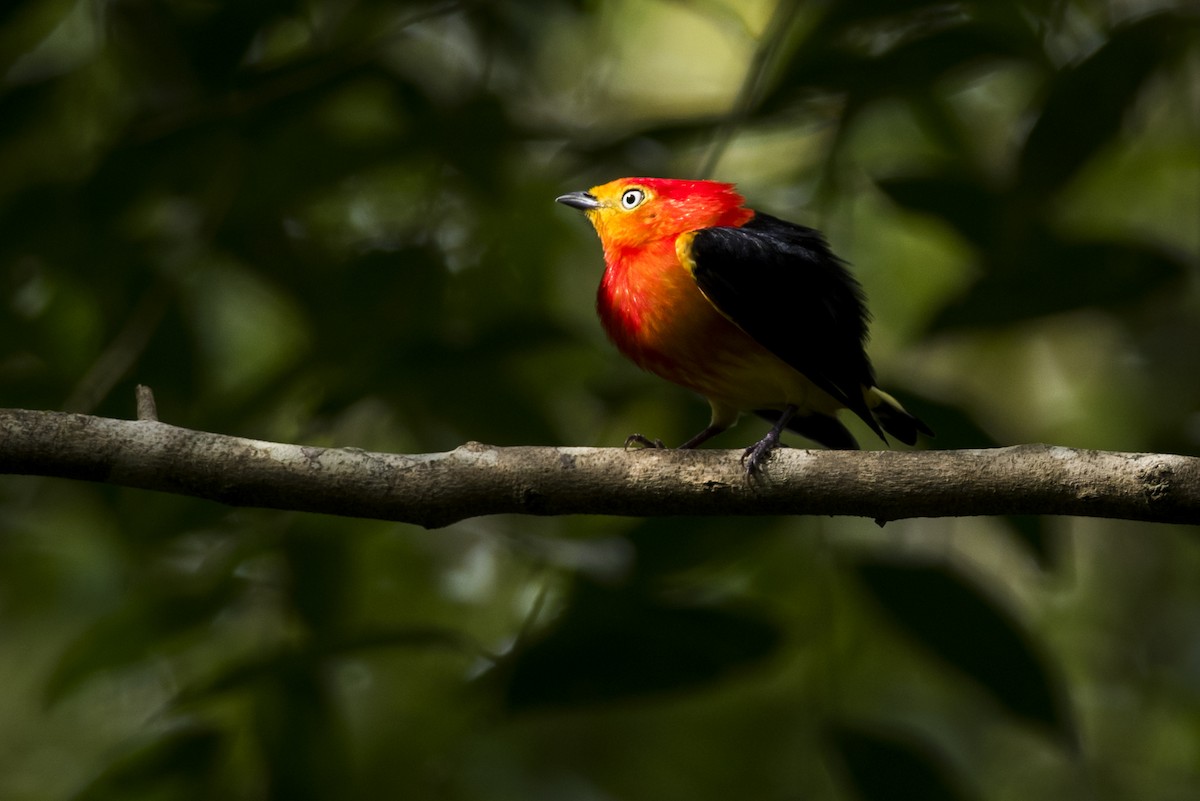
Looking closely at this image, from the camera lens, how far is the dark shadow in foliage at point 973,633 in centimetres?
253

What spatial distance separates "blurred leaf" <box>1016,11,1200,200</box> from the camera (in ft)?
9.62

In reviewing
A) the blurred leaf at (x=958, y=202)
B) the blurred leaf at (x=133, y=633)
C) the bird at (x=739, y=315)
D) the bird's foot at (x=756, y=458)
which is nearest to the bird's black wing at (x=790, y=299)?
the bird at (x=739, y=315)

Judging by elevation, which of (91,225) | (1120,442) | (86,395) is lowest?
(1120,442)

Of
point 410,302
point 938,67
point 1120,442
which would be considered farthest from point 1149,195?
point 410,302

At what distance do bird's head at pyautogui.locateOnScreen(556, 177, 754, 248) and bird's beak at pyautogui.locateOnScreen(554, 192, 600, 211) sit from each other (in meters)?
0.03

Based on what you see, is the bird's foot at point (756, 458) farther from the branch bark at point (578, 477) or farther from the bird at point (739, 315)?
the bird at point (739, 315)

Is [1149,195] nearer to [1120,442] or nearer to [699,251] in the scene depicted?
[1120,442]

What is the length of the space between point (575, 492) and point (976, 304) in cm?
117

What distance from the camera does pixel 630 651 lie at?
257cm

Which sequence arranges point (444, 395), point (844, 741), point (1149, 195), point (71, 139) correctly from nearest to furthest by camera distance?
point (844, 741) < point (444, 395) < point (71, 139) < point (1149, 195)

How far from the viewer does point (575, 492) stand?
234cm

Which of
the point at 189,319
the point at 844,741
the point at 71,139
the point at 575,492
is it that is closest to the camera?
the point at 575,492

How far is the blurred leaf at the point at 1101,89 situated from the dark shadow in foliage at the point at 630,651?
4.47ft

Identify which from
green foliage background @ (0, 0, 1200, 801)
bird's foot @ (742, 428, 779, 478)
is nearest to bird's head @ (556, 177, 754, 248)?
green foliage background @ (0, 0, 1200, 801)
